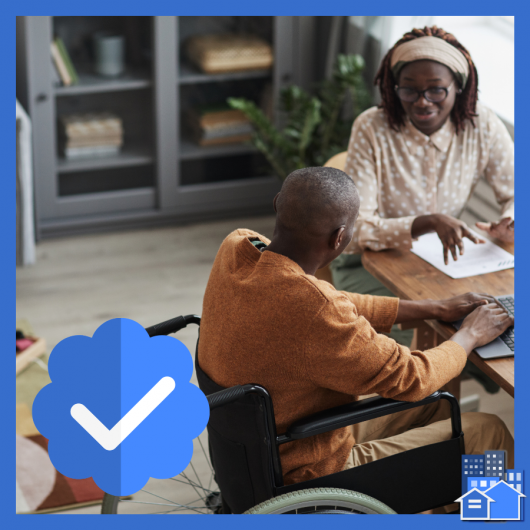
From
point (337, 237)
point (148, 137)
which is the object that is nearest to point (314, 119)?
point (148, 137)

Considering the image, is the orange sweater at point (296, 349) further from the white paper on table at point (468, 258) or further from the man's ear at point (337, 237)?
the white paper on table at point (468, 258)

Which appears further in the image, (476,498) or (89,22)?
(89,22)

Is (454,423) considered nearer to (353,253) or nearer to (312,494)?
(312,494)

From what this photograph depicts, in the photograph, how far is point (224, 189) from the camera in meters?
3.89

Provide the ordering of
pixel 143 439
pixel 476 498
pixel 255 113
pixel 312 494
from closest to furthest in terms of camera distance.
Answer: pixel 143 439 → pixel 476 498 → pixel 312 494 → pixel 255 113

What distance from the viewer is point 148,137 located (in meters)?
3.82

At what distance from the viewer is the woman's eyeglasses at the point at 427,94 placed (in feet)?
6.19

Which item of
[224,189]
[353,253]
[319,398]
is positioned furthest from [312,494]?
[224,189]

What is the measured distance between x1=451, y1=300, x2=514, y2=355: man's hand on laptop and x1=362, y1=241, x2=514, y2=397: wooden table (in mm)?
59

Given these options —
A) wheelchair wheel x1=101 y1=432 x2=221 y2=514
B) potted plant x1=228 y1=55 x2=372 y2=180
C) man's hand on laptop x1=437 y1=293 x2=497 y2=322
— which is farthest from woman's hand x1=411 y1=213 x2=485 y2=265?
potted plant x1=228 y1=55 x2=372 y2=180

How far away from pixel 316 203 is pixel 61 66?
103 inches

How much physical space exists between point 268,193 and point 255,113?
2.18 feet

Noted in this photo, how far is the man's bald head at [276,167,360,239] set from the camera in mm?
1226

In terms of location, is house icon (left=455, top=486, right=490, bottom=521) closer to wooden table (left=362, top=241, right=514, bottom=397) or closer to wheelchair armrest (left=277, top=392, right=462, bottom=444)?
wheelchair armrest (left=277, top=392, right=462, bottom=444)
